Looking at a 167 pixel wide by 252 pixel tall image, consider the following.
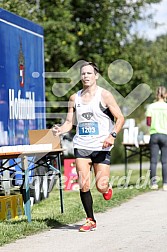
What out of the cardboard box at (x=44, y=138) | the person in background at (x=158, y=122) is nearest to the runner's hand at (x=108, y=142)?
the cardboard box at (x=44, y=138)

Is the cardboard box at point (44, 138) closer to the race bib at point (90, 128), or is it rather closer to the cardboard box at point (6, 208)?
the cardboard box at point (6, 208)

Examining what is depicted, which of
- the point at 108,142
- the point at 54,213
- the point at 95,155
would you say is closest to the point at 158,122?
the point at 54,213

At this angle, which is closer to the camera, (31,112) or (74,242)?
(74,242)

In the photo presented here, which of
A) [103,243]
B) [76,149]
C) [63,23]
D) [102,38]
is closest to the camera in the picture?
[103,243]

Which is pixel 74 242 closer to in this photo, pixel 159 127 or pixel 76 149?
pixel 76 149

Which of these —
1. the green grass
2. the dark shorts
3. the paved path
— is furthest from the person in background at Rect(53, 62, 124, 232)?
the green grass

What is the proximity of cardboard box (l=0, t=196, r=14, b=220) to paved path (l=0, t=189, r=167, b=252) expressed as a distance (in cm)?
123

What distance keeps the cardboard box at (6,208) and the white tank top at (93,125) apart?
187 cm

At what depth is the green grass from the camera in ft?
31.6

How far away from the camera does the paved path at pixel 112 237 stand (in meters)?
8.42

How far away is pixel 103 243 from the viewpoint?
8.74 meters

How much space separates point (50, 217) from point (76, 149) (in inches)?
65.4

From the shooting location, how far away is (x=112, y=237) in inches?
362

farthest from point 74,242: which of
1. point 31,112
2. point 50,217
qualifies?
point 31,112
